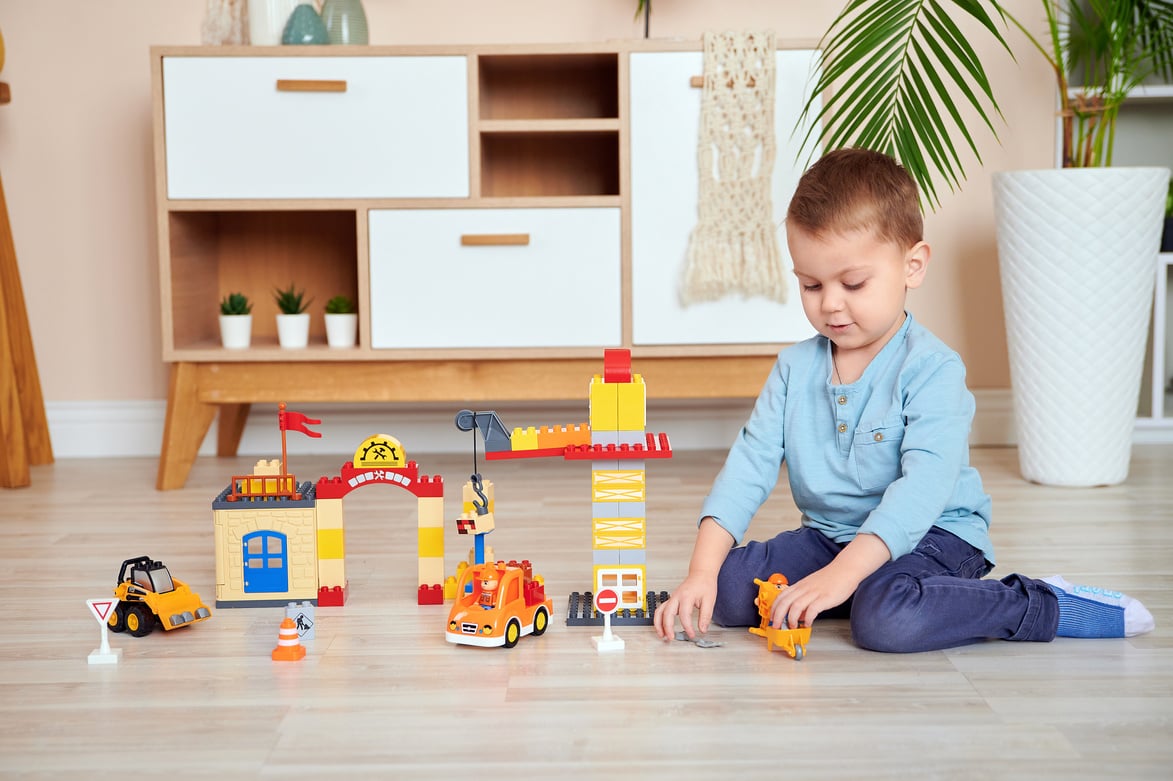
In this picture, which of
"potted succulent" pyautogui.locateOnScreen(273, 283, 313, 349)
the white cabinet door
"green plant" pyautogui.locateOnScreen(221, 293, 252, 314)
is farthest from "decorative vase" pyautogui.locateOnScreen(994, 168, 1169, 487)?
"green plant" pyautogui.locateOnScreen(221, 293, 252, 314)

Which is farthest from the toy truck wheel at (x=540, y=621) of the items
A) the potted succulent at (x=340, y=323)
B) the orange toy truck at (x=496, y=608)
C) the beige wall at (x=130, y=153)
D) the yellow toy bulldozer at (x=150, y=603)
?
the beige wall at (x=130, y=153)

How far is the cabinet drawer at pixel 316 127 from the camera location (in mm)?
1973

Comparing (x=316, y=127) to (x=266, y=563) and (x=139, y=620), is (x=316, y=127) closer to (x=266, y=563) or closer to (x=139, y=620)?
(x=266, y=563)

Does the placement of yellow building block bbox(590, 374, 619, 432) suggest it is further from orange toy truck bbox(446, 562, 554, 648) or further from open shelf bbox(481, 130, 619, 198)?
open shelf bbox(481, 130, 619, 198)

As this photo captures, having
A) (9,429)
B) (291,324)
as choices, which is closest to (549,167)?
(291,324)

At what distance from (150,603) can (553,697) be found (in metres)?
0.47

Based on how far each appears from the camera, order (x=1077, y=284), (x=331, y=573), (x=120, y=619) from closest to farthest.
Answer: (x=120, y=619), (x=331, y=573), (x=1077, y=284)

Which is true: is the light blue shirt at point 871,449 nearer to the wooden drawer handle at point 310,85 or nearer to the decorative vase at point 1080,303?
the decorative vase at point 1080,303

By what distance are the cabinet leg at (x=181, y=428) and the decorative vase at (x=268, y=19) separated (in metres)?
0.59

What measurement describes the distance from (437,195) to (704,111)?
48 cm

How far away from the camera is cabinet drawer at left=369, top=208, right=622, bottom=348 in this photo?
2.01 metres

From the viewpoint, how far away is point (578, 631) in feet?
4.03

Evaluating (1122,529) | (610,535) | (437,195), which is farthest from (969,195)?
(610,535)

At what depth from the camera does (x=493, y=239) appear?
2.00m
